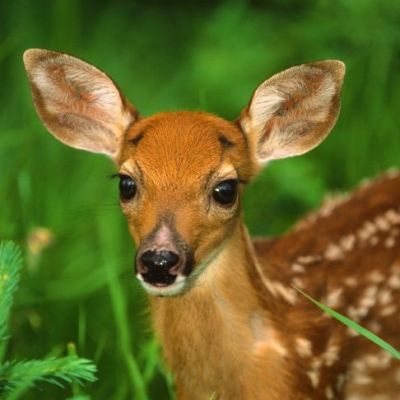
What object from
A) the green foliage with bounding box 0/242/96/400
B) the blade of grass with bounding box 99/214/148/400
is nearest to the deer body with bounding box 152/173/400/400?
the blade of grass with bounding box 99/214/148/400

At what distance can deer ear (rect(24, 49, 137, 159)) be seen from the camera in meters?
4.61

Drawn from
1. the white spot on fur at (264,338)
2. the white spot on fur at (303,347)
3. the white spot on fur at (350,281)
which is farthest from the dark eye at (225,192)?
the white spot on fur at (350,281)

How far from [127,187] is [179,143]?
0.20 meters

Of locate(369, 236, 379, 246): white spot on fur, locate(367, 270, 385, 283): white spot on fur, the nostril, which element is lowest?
locate(367, 270, 385, 283): white spot on fur

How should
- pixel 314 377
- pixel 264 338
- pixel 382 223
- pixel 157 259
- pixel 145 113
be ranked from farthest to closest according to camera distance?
pixel 145 113 → pixel 382 223 → pixel 314 377 → pixel 264 338 → pixel 157 259

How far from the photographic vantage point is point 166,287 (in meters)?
4.04

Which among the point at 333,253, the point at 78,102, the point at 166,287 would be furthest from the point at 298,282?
the point at 166,287

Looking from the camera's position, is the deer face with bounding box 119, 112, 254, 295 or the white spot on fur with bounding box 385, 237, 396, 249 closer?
the deer face with bounding box 119, 112, 254, 295

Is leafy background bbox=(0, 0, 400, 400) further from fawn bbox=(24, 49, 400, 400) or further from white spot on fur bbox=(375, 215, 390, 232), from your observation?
white spot on fur bbox=(375, 215, 390, 232)

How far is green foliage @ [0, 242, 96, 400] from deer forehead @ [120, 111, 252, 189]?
0.59 m

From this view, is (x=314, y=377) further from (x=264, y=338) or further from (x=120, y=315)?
(x=120, y=315)

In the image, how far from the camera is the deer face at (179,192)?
4020 mm

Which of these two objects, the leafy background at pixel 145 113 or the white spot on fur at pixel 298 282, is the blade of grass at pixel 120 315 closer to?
the leafy background at pixel 145 113

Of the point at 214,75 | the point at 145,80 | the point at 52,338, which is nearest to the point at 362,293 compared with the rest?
the point at 52,338
